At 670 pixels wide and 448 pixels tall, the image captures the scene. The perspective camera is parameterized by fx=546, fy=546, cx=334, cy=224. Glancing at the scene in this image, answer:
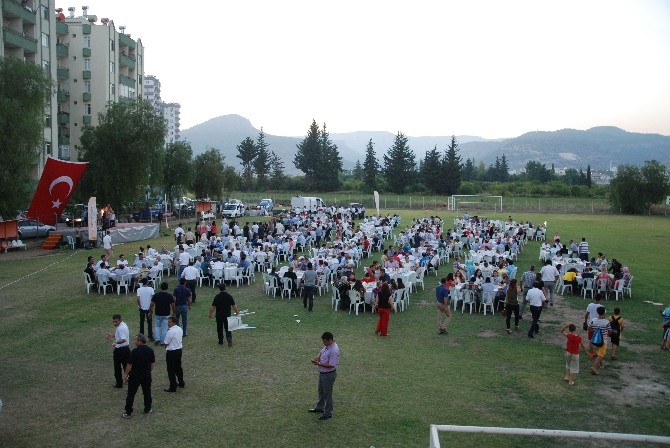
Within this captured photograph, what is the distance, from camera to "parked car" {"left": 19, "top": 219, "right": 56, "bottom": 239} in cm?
3172

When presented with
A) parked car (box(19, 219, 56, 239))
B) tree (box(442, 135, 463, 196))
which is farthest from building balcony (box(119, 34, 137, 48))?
tree (box(442, 135, 463, 196))

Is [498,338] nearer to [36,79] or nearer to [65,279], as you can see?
[65,279]

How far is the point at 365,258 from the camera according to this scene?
26.6 metres

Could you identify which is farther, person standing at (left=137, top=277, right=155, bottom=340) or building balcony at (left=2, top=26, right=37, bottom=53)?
building balcony at (left=2, top=26, right=37, bottom=53)

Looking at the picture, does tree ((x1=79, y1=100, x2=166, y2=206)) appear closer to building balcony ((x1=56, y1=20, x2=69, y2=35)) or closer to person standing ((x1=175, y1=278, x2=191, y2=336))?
building balcony ((x1=56, y1=20, x2=69, y2=35))

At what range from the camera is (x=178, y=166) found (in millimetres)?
47031

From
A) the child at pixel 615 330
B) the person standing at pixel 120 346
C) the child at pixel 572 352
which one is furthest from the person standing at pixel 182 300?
the child at pixel 615 330

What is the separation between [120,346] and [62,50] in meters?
49.9

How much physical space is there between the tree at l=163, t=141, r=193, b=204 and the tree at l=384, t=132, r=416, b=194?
51172 millimetres

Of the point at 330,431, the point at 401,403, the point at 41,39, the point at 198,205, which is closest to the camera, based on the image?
the point at 330,431

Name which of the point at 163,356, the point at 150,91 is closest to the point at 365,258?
the point at 163,356

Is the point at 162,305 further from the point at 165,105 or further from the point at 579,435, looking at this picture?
the point at 165,105

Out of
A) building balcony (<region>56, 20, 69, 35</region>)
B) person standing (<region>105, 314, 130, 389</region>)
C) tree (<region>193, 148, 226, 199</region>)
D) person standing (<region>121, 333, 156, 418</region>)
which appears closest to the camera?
person standing (<region>121, 333, 156, 418</region>)

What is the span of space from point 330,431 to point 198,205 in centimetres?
3881
